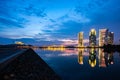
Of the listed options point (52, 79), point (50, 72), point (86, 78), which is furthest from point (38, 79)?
point (86, 78)

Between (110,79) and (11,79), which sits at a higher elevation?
(11,79)

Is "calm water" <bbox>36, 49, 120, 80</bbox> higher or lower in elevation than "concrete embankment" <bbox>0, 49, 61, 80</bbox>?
lower

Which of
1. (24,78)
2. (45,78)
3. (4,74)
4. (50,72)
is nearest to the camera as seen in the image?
(4,74)

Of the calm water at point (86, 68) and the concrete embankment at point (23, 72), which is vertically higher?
the concrete embankment at point (23, 72)

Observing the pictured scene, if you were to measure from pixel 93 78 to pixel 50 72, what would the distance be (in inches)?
245

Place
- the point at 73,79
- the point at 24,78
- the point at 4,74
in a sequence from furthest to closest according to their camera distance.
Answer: the point at 73,79 < the point at 24,78 < the point at 4,74

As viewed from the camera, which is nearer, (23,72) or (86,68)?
(23,72)

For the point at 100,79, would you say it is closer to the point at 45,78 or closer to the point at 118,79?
the point at 118,79

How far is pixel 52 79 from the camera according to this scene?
18422 millimetres

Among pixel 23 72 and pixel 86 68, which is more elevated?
pixel 23 72

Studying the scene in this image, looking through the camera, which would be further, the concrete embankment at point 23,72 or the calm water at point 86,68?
the calm water at point 86,68

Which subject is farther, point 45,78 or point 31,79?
point 45,78

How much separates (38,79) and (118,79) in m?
12.0

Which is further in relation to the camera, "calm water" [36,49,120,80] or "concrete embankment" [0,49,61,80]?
"calm water" [36,49,120,80]
